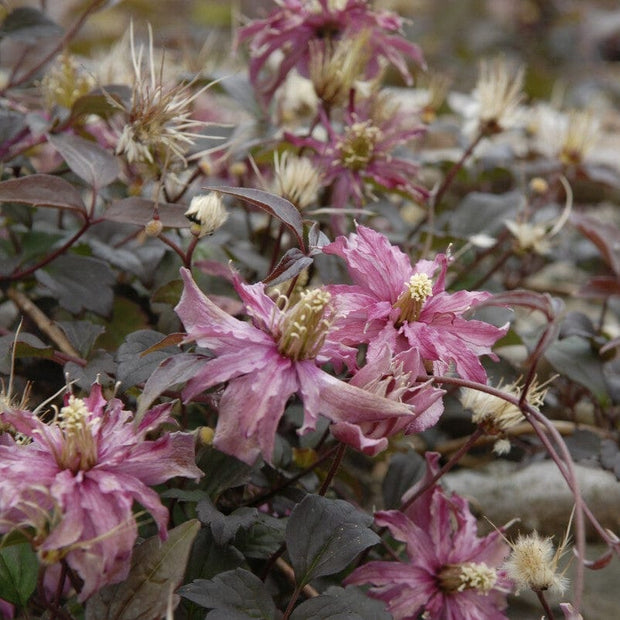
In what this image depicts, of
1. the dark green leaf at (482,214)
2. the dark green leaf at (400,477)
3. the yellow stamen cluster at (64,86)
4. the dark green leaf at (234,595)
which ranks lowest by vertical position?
the dark green leaf at (400,477)

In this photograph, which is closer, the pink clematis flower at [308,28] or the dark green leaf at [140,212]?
the dark green leaf at [140,212]

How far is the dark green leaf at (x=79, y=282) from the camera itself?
665 mm

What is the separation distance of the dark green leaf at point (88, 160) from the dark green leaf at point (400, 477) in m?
0.35

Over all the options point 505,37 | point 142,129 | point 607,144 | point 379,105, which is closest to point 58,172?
point 142,129

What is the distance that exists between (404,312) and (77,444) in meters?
0.23

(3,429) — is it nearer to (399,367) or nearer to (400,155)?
(399,367)

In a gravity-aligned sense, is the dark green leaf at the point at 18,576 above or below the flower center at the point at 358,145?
below

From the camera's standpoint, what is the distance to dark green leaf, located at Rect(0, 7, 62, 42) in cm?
81

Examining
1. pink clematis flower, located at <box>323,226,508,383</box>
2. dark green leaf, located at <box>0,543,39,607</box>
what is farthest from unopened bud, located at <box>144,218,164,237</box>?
dark green leaf, located at <box>0,543,39,607</box>

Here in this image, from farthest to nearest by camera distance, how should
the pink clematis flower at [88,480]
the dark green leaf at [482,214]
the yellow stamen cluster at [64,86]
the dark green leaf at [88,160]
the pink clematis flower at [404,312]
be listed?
1. the dark green leaf at [482,214]
2. the yellow stamen cluster at [64,86]
3. the dark green leaf at [88,160]
4. the pink clematis flower at [404,312]
5. the pink clematis flower at [88,480]

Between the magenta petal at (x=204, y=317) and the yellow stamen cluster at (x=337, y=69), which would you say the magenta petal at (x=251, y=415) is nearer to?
the magenta petal at (x=204, y=317)

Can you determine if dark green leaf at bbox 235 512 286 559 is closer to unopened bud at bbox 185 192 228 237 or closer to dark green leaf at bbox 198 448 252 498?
dark green leaf at bbox 198 448 252 498

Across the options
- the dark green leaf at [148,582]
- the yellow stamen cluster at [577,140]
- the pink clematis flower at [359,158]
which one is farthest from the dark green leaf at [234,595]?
the yellow stamen cluster at [577,140]

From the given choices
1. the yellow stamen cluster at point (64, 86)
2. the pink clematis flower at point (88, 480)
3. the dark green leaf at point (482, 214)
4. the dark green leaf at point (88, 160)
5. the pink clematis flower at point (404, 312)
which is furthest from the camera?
the dark green leaf at point (482, 214)
